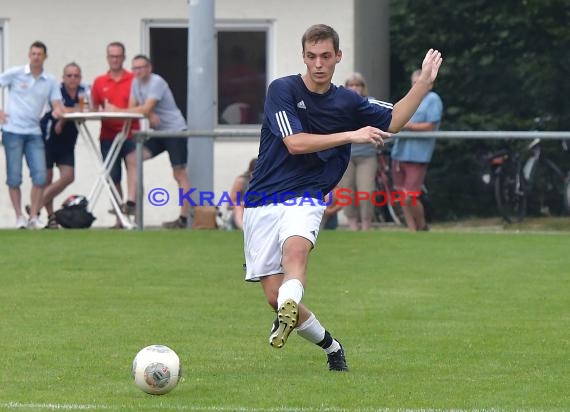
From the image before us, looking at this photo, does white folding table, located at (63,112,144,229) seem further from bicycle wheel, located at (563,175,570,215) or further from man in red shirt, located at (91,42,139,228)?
bicycle wheel, located at (563,175,570,215)

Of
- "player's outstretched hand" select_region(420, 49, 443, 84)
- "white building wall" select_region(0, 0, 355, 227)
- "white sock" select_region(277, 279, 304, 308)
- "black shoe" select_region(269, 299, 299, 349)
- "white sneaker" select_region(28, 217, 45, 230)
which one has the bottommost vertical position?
"white sneaker" select_region(28, 217, 45, 230)

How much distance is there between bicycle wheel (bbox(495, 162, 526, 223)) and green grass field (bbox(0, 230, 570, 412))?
0.51m

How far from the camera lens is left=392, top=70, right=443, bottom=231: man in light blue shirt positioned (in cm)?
1880

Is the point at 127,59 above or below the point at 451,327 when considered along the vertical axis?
above

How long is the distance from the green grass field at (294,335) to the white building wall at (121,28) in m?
4.44

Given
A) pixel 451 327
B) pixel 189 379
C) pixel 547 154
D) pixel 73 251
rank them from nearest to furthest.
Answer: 1. pixel 189 379
2. pixel 451 327
3. pixel 73 251
4. pixel 547 154

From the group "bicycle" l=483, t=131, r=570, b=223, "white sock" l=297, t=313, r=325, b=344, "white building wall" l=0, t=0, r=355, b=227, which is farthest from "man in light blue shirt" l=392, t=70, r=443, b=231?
"white sock" l=297, t=313, r=325, b=344

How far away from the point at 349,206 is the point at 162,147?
94.7 inches

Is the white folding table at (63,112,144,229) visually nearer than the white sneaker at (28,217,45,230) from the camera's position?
No

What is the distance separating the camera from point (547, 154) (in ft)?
61.3

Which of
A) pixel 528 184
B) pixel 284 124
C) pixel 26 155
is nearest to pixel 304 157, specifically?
pixel 284 124

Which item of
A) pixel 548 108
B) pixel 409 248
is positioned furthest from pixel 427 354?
pixel 548 108

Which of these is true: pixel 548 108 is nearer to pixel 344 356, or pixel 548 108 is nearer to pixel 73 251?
pixel 73 251

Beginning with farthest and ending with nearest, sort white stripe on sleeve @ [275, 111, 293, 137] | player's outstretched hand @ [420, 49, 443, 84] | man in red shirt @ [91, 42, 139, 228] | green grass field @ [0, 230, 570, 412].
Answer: man in red shirt @ [91, 42, 139, 228]
player's outstretched hand @ [420, 49, 443, 84]
white stripe on sleeve @ [275, 111, 293, 137]
green grass field @ [0, 230, 570, 412]
